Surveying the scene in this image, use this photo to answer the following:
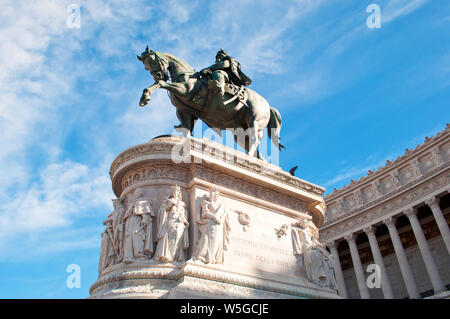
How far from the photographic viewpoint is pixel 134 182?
35.7 feet

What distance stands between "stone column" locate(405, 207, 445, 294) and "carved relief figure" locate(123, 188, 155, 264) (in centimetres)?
3586

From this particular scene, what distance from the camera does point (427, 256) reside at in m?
38.5

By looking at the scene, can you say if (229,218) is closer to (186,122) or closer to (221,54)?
(186,122)

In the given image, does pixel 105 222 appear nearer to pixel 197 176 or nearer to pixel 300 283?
pixel 197 176

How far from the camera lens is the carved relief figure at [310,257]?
1137 cm

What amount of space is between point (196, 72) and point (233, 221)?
220 inches

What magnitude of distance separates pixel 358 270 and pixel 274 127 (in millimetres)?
34151

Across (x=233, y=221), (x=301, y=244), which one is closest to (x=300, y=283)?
(x=301, y=244)

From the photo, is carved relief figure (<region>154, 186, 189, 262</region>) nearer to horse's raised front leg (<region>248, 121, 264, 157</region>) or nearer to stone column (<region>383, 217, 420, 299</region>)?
horse's raised front leg (<region>248, 121, 264, 157</region>)

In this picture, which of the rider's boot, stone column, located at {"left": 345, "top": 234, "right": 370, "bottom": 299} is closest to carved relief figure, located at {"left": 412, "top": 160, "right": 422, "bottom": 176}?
stone column, located at {"left": 345, "top": 234, "right": 370, "bottom": 299}

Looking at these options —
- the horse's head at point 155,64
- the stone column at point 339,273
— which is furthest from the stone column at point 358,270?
the horse's head at point 155,64

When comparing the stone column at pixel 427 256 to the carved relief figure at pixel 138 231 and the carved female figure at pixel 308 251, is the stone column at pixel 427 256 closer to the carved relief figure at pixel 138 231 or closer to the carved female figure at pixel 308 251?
the carved female figure at pixel 308 251

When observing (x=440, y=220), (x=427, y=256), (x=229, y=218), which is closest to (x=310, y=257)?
(x=229, y=218)

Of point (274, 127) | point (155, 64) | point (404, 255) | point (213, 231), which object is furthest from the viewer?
point (404, 255)
